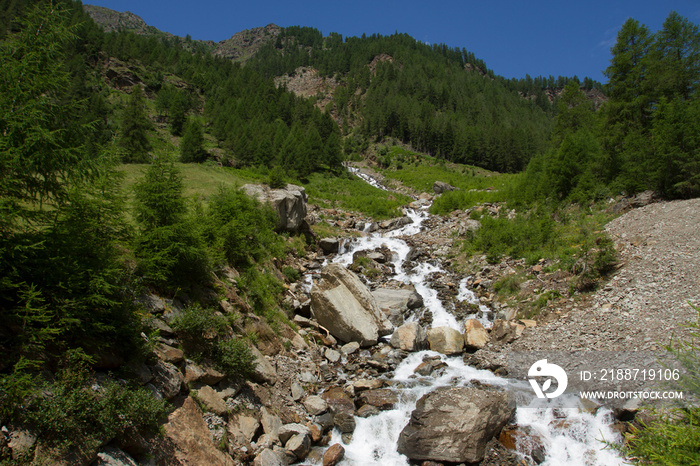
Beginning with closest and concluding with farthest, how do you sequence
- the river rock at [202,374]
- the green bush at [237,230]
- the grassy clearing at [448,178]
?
the river rock at [202,374] → the green bush at [237,230] → the grassy clearing at [448,178]

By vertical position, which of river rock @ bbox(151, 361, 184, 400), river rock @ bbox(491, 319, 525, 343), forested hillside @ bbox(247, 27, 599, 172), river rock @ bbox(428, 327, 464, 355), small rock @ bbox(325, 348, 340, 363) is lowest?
small rock @ bbox(325, 348, 340, 363)

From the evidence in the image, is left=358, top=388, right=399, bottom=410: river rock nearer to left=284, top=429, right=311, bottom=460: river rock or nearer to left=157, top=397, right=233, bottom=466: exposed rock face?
left=284, top=429, right=311, bottom=460: river rock

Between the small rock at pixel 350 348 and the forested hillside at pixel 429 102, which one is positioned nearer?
the small rock at pixel 350 348

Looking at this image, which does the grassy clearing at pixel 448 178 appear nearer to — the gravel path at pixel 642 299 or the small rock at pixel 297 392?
the gravel path at pixel 642 299

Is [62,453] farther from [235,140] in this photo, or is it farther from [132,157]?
[235,140]

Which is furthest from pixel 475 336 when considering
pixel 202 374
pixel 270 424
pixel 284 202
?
pixel 284 202

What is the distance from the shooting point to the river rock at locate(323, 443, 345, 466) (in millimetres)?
9625

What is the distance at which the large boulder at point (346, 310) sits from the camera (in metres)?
16.2

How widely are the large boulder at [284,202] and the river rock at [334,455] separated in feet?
50.4

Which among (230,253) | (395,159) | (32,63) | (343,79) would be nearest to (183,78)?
(395,159)

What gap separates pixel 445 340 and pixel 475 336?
1.47 meters

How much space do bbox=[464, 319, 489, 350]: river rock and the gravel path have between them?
1.41 m

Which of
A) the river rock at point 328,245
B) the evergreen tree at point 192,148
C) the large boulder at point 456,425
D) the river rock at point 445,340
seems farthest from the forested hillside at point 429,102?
the large boulder at point 456,425

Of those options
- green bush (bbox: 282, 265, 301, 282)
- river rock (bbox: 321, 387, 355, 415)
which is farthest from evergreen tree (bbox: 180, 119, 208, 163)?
river rock (bbox: 321, 387, 355, 415)
